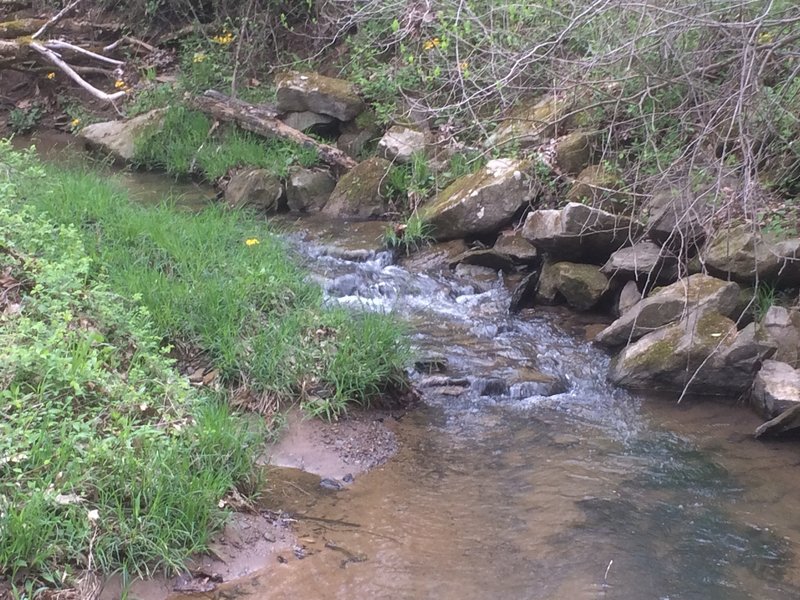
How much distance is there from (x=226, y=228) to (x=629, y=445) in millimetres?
3536

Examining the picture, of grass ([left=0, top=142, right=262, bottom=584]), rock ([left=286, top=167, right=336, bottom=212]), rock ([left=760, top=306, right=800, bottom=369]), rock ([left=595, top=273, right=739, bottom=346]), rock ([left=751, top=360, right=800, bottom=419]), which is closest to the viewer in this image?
grass ([left=0, top=142, right=262, bottom=584])

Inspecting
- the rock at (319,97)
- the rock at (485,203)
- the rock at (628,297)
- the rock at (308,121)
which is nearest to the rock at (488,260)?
the rock at (485,203)

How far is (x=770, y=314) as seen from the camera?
5.24 meters

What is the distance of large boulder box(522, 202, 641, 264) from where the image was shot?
624cm

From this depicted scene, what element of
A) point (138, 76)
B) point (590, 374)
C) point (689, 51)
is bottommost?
point (590, 374)

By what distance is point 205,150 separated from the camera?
9336 millimetres

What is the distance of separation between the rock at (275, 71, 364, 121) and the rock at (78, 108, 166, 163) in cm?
168

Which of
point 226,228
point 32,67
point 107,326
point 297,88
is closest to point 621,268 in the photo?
point 226,228

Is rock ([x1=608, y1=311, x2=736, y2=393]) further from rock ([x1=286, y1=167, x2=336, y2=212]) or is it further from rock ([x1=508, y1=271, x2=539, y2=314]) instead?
rock ([x1=286, y1=167, x2=336, y2=212])

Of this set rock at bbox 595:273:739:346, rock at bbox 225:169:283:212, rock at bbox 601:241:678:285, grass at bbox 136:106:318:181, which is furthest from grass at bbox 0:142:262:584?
grass at bbox 136:106:318:181

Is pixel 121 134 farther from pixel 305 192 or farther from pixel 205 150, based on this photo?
pixel 305 192

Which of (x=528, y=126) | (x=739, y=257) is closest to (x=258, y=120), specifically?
(x=528, y=126)

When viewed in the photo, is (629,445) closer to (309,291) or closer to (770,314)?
(770,314)

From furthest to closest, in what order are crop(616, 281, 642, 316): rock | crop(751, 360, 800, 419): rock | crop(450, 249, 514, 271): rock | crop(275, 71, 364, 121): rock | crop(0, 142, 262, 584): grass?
crop(275, 71, 364, 121): rock, crop(450, 249, 514, 271): rock, crop(616, 281, 642, 316): rock, crop(751, 360, 800, 419): rock, crop(0, 142, 262, 584): grass
